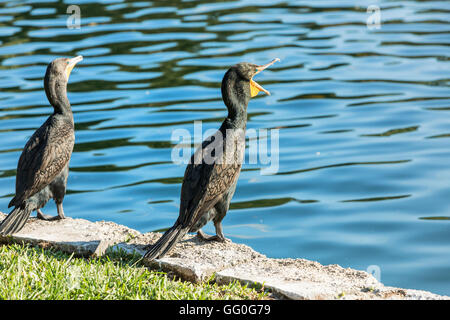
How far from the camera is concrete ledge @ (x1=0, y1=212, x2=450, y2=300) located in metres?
4.62

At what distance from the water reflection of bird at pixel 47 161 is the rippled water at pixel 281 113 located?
163cm

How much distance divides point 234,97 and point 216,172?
67cm

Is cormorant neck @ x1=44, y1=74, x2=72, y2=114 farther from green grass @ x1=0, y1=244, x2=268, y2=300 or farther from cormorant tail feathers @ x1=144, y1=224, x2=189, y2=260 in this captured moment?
cormorant tail feathers @ x1=144, y1=224, x2=189, y2=260

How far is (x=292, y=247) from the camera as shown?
22.4ft

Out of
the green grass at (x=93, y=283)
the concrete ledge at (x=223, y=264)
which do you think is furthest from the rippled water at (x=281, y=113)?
the green grass at (x=93, y=283)

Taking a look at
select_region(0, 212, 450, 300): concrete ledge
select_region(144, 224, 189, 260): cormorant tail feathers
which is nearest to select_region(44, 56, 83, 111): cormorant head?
select_region(0, 212, 450, 300): concrete ledge

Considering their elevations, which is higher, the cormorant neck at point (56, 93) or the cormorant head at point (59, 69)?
the cormorant head at point (59, 69)

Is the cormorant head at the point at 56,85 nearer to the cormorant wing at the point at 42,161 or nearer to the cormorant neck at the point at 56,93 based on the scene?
the cormorant neck at the point at 56,93

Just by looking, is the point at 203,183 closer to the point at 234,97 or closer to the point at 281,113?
the point at 234,97

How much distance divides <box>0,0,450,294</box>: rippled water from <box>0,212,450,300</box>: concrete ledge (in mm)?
1333

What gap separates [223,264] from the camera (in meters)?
5.10

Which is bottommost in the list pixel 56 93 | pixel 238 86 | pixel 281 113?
pixel 281 113

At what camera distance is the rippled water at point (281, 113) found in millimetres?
7227

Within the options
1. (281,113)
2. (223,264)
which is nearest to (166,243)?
(223,264)
